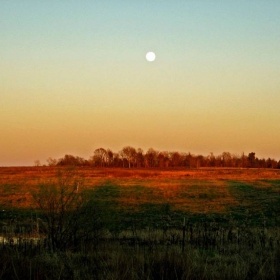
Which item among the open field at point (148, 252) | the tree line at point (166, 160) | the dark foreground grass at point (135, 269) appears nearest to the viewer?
the dark foreground grass at point (135, 269)

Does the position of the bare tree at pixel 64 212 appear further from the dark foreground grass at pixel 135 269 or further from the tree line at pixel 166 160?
the tree line at pixel 166 160

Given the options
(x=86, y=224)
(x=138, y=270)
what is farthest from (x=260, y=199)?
(x=138, y=270)

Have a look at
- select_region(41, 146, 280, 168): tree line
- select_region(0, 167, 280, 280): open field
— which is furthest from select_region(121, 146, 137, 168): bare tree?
select_region(0, 167, 280, 280): open field

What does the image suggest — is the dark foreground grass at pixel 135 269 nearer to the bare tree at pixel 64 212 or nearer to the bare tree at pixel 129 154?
the bare tree at pixel 64 212

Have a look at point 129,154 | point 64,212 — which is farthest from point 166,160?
point 64,212

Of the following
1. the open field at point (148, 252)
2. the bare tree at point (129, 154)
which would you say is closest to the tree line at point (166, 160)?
the bare tree at point (129, 154)

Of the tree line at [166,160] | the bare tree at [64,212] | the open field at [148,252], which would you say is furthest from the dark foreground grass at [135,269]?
the tree line at [166,160]

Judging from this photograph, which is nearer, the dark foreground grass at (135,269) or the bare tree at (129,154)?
the dark foreground grass at (135,269)

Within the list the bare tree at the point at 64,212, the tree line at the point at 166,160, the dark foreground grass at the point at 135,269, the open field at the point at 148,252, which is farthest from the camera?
the tree line at the point at 166,160

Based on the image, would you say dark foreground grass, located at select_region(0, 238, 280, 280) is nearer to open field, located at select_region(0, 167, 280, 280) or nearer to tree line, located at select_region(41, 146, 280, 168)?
open field, located at select_region(0, 167, 280, 280)

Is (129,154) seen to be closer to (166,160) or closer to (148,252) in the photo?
(166,160)

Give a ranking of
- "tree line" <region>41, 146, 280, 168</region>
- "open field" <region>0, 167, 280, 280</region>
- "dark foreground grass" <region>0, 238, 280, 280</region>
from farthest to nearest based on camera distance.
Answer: "tree line" <region>41, 146, 280, 168</region>, "open field" <region>0, 167, 280, 280</region>, "dark foreground grass" <region>0, 238, 280, 280</region>

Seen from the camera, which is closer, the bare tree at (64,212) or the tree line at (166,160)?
the bare tree at (64,212)

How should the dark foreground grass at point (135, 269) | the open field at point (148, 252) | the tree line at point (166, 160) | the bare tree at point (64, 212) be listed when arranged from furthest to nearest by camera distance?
the tree line at point (166, 160), the bare tree at point (64, 212), the open field at point (148, 252), the dark foreground grass at point (135, 269)
